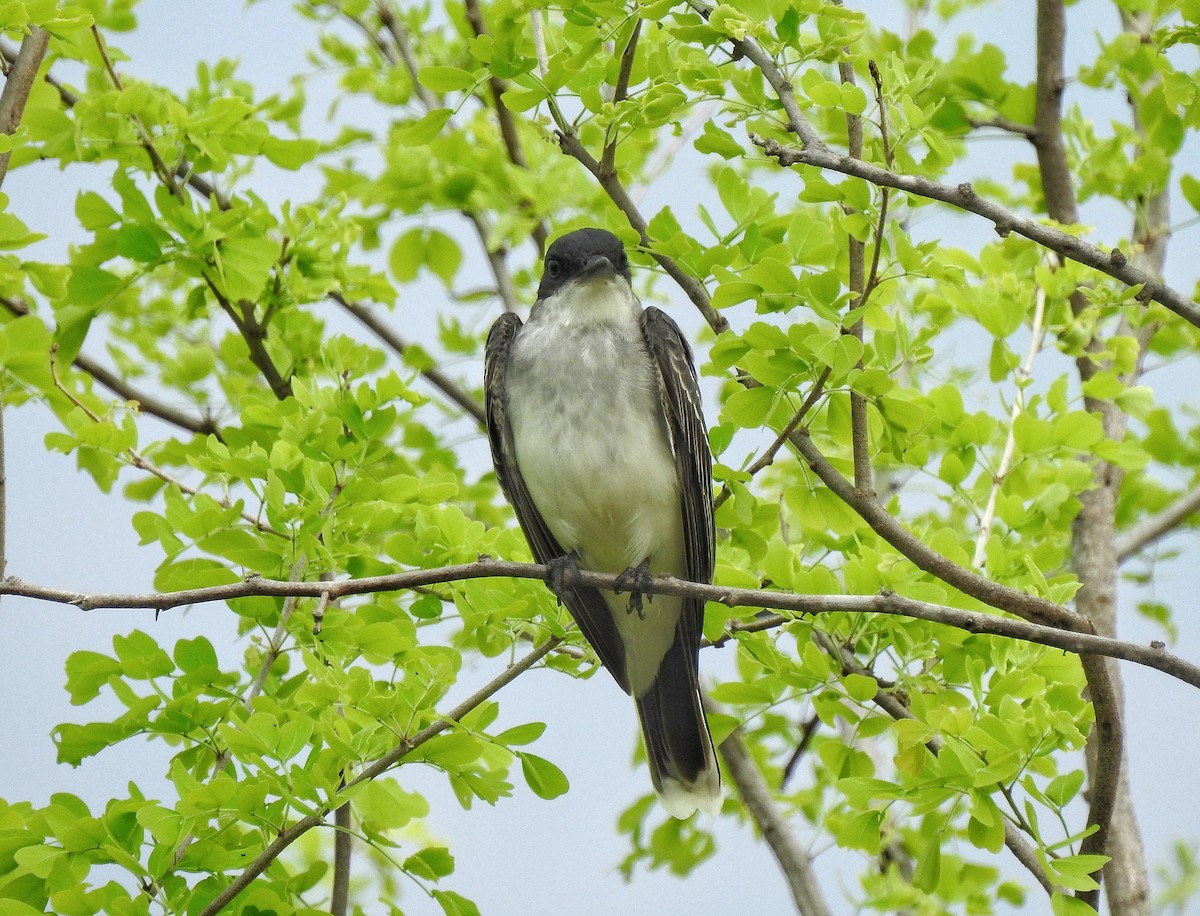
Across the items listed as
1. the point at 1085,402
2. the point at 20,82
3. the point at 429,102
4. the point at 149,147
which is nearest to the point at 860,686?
the point at 1085,402

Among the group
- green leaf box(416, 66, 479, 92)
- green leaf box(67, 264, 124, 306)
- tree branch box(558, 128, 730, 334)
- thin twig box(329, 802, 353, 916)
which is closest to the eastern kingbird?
tree branch box(558, 128, 730, 334)

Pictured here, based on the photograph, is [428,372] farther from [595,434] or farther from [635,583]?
[635,583]

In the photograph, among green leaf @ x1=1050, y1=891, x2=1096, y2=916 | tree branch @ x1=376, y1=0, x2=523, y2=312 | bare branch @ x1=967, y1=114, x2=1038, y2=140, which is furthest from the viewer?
tree branch @ x1=376, y1=0, x2=523, y2=312

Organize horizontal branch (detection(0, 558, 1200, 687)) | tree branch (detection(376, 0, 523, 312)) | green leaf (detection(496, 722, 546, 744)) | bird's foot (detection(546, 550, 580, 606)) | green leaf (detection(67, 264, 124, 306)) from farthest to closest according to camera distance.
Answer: tree branch (detection(376, 0, 523, 312)) → green leaf (detection(67, 264, 124, 306)) → bird's foot (detection(546, 550, 580, 606)) → green leaf (detection(496, 722, 546, 744)) → horizontal branch (detection(0, 558, 1200, 687))

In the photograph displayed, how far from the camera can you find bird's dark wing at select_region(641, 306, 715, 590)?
530cm

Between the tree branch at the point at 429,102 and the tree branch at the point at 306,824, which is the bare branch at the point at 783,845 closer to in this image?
the tree branch at the point at 306,824

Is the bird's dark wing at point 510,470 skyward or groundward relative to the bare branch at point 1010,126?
groundward

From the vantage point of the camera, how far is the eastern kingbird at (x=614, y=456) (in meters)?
5.32

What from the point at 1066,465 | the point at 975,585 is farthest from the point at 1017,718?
the point at 1066,465

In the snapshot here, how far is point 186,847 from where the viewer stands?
13.3 feet

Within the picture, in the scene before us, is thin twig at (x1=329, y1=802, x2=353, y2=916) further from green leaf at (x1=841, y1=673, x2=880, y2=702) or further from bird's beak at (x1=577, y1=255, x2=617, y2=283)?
bird's beak at (x1=577, y1=255, x2=617, y2=283)

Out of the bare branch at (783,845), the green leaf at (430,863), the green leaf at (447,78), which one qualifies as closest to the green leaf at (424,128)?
the green leaf at (447,78)

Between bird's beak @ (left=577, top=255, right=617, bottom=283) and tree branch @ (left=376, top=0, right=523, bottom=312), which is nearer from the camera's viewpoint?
bird's beak @ (left=577, top=255, right=617, bottom=283)

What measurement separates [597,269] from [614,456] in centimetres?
73
